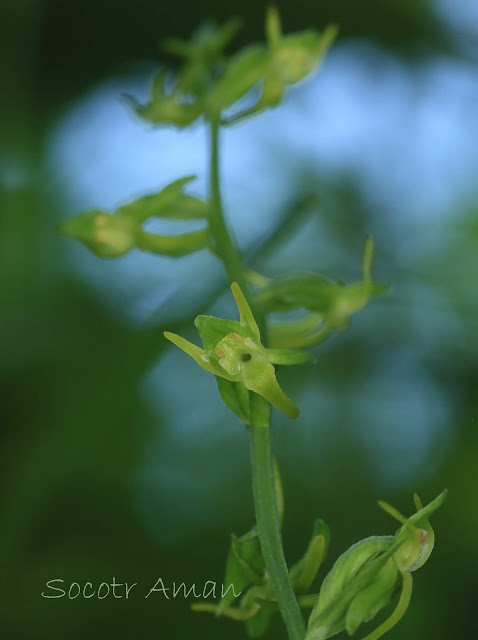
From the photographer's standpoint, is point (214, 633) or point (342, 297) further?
point (214, 633)

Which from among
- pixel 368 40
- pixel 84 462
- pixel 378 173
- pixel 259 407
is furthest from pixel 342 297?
pixel 368 40

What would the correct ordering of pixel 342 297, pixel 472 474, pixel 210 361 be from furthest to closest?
pixel 472 474 → pixel 342 297 → pixel 210 361

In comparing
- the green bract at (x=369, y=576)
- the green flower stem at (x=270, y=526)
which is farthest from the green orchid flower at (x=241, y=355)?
the green bract at (x=369, y=576)

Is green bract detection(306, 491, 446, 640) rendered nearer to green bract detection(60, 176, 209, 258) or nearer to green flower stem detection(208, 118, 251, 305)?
green flower stem detection(208, 118, 251, 305)

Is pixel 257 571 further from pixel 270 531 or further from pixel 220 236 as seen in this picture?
pixel 220 236

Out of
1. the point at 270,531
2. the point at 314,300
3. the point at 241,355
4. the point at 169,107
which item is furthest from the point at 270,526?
the point at 169,107

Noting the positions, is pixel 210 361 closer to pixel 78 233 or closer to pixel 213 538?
pixel 78 233

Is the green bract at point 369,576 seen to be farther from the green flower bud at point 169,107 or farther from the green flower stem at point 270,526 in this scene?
the green flower bud at point 169,107
